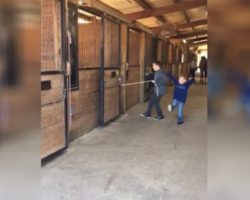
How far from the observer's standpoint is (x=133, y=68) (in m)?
8.50

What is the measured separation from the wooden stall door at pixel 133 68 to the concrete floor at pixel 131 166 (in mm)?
2300

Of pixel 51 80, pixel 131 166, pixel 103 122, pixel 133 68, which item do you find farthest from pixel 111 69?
pixel 131 166

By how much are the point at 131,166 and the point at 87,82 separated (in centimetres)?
195

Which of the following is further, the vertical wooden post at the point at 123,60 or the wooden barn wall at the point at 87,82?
the vertical wooden post at the point at 123,60

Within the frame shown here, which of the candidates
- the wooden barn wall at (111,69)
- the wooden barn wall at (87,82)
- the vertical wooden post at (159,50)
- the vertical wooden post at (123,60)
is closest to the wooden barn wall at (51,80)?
the wooden barn wall at (87,82)

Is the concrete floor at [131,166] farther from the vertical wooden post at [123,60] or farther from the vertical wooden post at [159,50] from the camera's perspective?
the vertical wooden post at [159,50]

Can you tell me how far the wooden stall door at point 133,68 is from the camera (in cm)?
804

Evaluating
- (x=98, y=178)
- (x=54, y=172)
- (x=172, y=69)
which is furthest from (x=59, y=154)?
(x=172, y=69)

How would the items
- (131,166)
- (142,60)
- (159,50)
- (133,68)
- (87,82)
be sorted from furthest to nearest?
(159,50)
(142,60)
(133,68)
(87,82)
(131,166)

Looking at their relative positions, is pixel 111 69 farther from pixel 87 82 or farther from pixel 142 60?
pixel 142 60

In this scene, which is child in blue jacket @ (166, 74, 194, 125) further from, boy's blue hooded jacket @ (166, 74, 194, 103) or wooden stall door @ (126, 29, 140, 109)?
wooden stall door @ (126, 29, 140, 109)

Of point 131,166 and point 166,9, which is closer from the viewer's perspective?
point 131,166

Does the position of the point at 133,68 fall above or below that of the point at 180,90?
above

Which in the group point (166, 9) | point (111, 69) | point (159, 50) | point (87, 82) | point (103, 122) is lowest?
point (103, 122)
